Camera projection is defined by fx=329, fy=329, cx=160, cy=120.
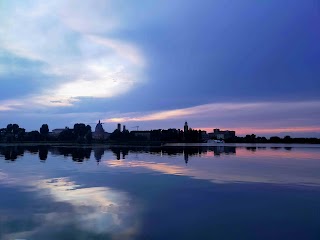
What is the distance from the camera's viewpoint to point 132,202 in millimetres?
20906

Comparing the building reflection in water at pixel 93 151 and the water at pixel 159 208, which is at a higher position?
the building reflection in water at pixel 93 151

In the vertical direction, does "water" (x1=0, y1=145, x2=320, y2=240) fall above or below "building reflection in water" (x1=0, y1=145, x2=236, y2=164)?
below

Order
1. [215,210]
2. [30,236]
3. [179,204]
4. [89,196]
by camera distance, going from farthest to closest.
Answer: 1. [89,196]
2. [179,204]
3. [215,210]
4. [30,236]

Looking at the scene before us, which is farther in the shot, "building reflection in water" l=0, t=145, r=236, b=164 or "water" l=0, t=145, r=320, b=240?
"building reflection in water" l=0, t=145, r=236, b=164

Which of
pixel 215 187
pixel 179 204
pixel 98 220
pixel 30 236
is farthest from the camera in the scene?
pixel 215 187

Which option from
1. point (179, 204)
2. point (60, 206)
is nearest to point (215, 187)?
point (179, 204)

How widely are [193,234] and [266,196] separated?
415 inches

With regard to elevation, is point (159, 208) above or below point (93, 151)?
below

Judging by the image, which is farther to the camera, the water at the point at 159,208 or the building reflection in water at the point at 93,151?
the building reflection in water at the point at 93,151

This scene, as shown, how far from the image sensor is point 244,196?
23078 millimetres

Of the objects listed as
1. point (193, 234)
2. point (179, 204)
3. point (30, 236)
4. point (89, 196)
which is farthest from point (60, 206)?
point (193, 234)

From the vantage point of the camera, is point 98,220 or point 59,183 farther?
point 59,183

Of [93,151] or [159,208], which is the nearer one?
[159,208]

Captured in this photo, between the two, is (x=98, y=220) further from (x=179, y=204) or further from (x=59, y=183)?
(x=59, y=183)
